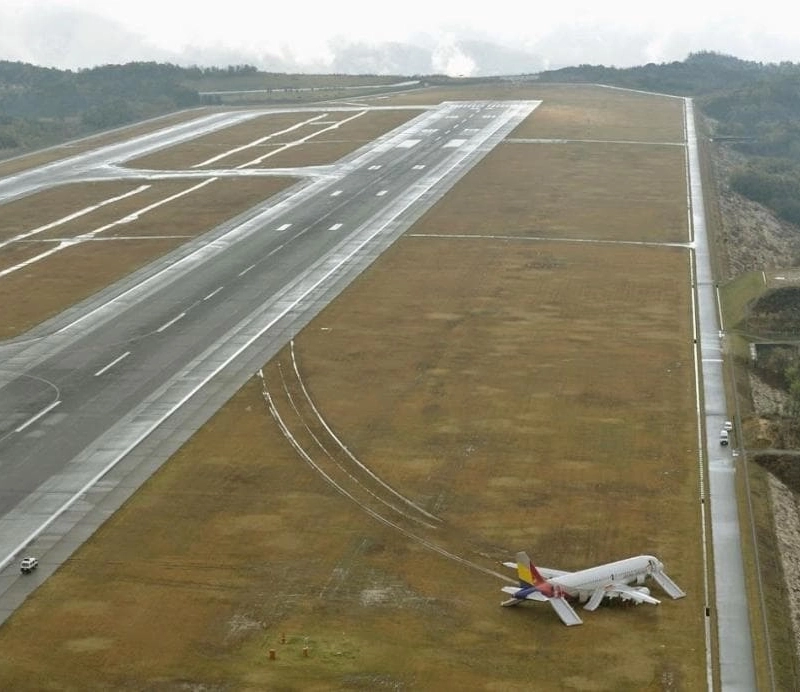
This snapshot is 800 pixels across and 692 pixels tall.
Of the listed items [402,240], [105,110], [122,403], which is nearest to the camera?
[122,403]

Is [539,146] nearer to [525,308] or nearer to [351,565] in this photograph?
[525,308]

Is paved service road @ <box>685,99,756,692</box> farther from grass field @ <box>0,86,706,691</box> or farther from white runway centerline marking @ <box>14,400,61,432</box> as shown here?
white runway centerline marking @ <box>14,400,61,432</box>

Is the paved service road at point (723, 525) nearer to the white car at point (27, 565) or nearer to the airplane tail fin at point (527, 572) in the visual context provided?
the airplane tail fin at point (527, 572)

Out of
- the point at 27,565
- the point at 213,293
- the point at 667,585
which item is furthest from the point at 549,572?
the point at 213,293

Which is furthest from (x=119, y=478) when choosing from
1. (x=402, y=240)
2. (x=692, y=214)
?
(x=692, y=214)

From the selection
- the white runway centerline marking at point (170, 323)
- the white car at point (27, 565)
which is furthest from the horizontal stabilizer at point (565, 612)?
the white runway centerline marking at point (170, 323)

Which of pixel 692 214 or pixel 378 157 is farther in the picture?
pixel 378 157
